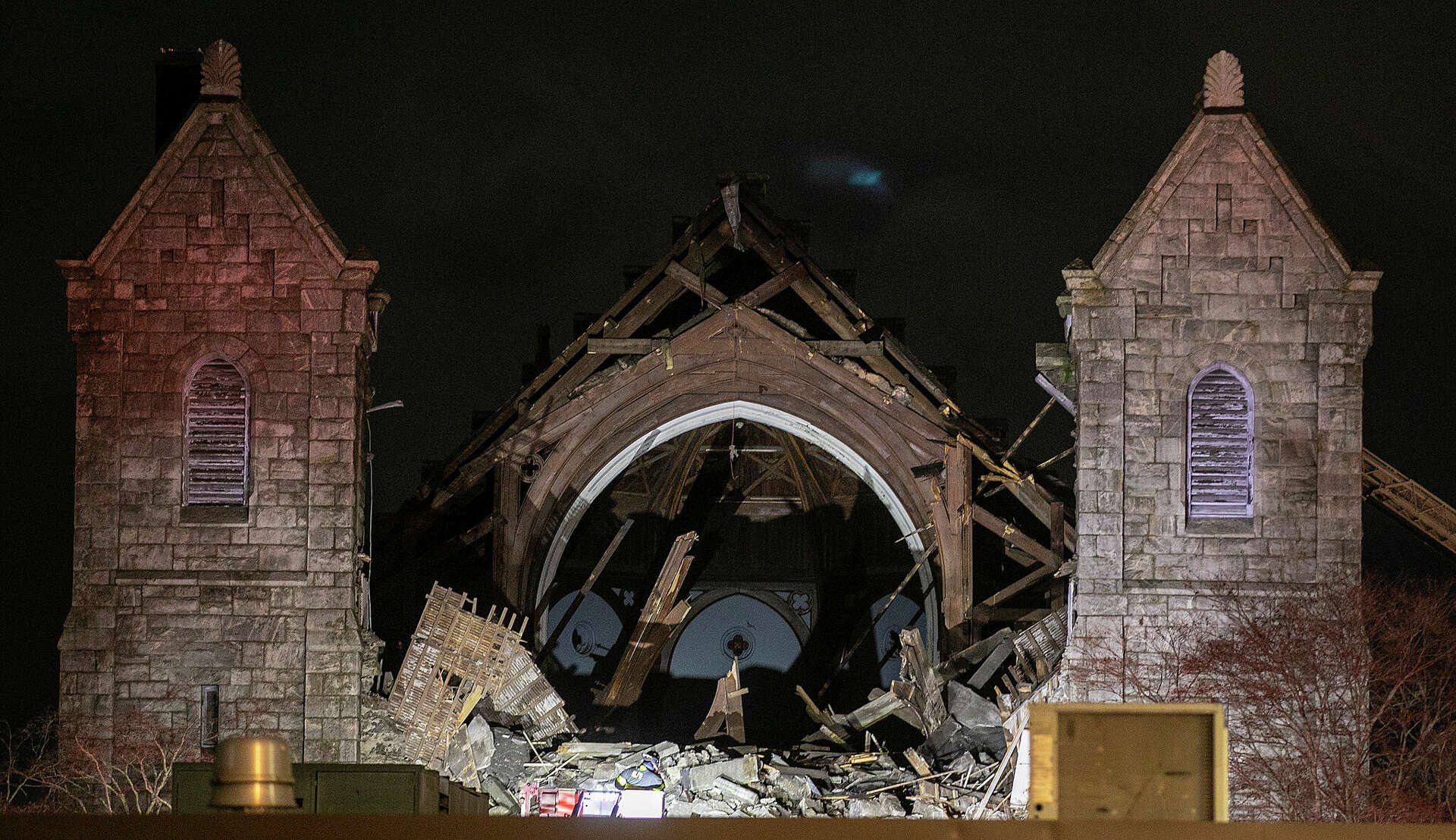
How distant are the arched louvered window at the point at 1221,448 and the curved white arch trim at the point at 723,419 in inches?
212

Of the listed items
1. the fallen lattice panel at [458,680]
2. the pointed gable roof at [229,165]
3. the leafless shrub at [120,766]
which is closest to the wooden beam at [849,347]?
the fallen lattice panel at [458,680]

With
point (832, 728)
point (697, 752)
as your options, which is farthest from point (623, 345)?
point (832, 728)

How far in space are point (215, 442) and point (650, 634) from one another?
8.91 m

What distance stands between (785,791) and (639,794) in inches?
85.1

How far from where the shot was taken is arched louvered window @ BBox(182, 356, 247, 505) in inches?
930

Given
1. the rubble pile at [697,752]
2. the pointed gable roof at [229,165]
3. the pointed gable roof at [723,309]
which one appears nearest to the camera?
the rubble pile at [697,752]

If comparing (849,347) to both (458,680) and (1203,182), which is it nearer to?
(1203,182)

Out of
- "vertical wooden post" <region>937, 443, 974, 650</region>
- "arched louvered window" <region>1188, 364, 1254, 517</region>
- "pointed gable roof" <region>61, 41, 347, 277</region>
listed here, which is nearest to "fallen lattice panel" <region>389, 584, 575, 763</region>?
"pointed gable roof" <region>61, 41, 347, 277</region>

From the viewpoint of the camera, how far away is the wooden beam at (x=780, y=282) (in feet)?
89.5

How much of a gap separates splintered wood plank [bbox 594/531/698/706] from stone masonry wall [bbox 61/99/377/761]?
279 inches

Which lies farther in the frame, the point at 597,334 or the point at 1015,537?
the point at 597,334

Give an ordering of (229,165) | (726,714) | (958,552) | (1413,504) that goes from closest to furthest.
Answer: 1. (229,165)
2. (1413,504)
3. (958,552)
4. (726,714)

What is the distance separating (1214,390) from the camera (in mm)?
23562

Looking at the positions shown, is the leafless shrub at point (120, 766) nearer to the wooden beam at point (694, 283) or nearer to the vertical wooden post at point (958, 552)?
the wooden beam at point (694, 283)
